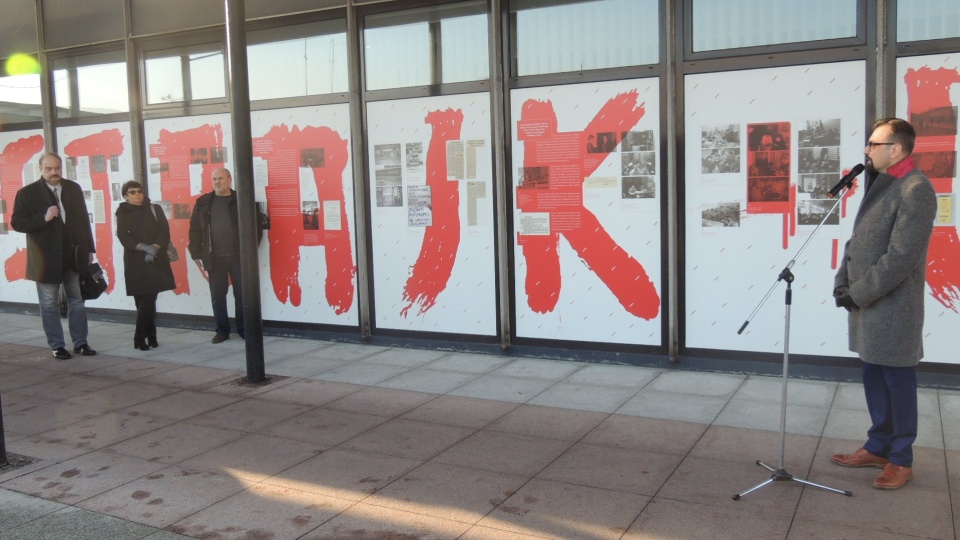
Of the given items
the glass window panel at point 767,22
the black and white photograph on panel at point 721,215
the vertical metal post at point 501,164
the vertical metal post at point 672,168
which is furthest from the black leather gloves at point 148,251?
the glass window panel at point 767,22

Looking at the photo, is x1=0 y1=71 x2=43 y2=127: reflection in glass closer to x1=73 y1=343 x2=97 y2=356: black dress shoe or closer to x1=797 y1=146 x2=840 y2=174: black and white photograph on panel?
x1=73 y1=343 x2=97 y2=356: black dress shoe

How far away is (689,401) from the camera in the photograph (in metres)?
6.65

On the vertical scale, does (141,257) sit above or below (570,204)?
below

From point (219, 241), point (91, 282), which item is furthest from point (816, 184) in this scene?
point (91, 282)

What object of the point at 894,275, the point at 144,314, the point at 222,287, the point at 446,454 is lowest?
the point at 446,454

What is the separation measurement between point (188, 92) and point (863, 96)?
7583mm

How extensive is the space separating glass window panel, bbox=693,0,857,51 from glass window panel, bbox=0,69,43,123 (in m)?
8.92

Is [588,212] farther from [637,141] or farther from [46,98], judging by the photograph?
[46,98]

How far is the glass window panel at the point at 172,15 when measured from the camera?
9.81m

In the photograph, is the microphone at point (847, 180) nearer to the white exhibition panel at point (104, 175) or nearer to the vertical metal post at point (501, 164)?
the vertical metal post at point (501, 164)

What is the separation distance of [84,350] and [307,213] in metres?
2.80

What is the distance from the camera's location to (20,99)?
1163 cm

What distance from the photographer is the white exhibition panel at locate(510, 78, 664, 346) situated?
25.4ft

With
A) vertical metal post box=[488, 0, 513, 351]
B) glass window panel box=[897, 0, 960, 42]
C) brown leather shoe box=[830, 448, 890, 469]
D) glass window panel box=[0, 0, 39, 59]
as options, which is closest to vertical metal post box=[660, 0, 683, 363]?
vertical metal post box=[488, 0, 513, 351]
